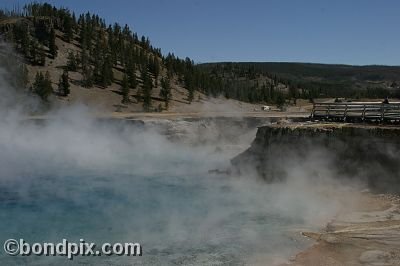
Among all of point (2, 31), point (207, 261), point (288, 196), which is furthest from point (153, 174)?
point (2, 31)

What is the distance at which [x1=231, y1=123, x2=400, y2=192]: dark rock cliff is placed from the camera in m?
18.1

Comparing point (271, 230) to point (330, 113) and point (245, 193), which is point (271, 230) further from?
point (330, 113)

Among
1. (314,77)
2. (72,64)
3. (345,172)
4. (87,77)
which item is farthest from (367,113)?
(314,77)

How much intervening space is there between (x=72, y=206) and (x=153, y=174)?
7066 mm

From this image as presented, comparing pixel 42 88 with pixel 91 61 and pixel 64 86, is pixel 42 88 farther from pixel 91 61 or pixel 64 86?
pixel 91 61

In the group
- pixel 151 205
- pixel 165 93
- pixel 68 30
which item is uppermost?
pixel 68 30

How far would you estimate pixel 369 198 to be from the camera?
1636 cm

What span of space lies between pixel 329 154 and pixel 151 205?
7.37 m

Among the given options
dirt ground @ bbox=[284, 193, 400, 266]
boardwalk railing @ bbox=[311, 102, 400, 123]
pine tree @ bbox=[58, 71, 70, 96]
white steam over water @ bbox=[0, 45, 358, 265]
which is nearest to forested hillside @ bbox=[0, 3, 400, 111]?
pine tree @ bbox=[58, 71, 70, 96]

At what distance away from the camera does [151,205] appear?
619 inches

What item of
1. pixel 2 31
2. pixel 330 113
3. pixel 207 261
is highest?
pixel 2 31

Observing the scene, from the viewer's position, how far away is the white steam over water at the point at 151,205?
37.8ft

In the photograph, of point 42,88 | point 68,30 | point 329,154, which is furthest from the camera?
point 68,30

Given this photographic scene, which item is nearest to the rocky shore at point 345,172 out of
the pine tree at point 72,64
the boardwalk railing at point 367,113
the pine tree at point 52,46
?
the boardwalk railing at point 367,113
